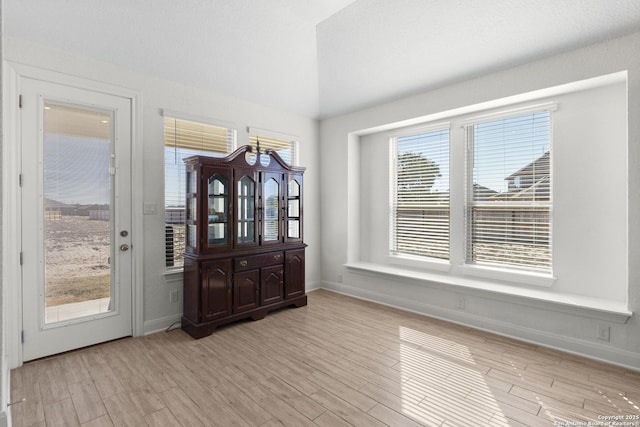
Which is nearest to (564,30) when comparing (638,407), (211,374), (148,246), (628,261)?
(628,261)

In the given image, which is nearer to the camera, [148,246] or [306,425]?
[306,425]

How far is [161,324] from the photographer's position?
342cm

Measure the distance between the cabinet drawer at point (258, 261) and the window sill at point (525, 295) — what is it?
1.26 m

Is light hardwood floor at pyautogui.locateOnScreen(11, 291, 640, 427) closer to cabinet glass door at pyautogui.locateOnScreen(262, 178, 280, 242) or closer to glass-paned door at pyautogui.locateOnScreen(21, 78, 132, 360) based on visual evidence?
glass-paned door at pyautogui.locateOnScreen(21, 78, 132, 360)

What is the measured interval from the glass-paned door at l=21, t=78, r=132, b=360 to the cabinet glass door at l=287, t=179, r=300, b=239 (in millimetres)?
1780

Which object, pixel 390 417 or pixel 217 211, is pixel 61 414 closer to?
pixel 217 211

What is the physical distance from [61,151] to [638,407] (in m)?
4.84

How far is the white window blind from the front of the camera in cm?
432

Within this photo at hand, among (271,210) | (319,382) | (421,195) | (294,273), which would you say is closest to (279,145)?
(271,210)

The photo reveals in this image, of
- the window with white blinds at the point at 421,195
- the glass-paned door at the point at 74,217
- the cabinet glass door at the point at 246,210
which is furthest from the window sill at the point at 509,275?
the glass-paned door at the point at 74,217

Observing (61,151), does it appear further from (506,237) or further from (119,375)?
A: (506,237)

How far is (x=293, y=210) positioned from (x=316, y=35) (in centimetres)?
210

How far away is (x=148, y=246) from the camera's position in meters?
3.34

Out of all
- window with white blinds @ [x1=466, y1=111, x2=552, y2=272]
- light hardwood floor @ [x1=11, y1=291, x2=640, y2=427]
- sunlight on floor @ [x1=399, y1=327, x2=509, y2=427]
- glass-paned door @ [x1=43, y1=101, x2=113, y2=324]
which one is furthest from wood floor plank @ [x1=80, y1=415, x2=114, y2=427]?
window with white blinds @ [x1=466, y1=111, x2=552, y2=272]
